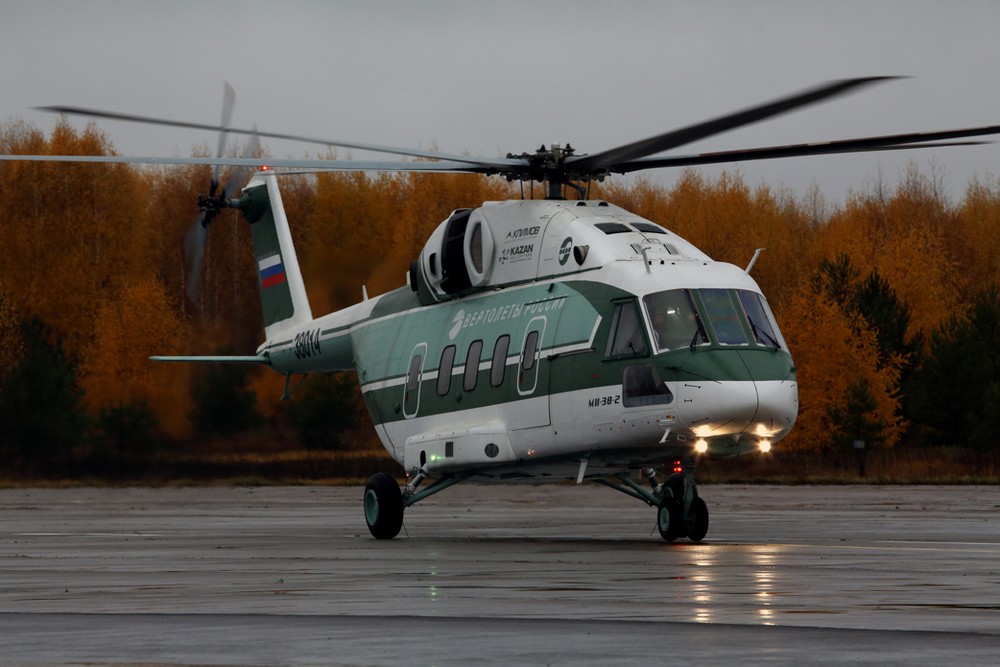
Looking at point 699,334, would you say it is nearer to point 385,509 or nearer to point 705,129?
point 705,129

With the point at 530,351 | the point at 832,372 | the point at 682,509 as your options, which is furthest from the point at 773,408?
the point at 832,372

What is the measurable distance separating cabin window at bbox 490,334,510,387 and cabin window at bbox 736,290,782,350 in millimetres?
3384

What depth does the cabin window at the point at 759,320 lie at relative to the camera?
18.5 meters

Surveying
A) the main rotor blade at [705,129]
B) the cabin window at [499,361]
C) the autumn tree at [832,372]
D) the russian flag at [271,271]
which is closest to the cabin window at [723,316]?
the main rotor blade at [705,129]

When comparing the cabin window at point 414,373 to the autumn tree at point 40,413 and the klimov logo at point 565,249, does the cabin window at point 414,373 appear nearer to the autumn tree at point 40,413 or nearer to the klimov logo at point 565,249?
the klimov logo at point 565,249

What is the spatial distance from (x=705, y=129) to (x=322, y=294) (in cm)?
3310

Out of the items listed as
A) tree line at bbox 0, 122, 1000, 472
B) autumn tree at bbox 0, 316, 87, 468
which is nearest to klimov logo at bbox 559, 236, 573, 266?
tree line at bbox 0, 122, 1000, 472

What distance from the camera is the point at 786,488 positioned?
4200 centimetres

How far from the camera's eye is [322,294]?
4881 centimetres

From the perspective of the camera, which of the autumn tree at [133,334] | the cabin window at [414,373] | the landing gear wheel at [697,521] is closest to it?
the landing gear wheel at [697,521]

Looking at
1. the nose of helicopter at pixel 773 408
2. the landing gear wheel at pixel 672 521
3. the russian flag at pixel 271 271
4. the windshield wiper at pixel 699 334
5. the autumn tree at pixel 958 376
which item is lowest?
the autumn tree at pixel 958 376

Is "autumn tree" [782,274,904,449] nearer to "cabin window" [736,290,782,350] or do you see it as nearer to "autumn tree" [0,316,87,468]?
"autumn tree" [0,316,87,468]

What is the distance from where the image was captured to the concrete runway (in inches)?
349

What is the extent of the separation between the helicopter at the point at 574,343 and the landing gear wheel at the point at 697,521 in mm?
24
